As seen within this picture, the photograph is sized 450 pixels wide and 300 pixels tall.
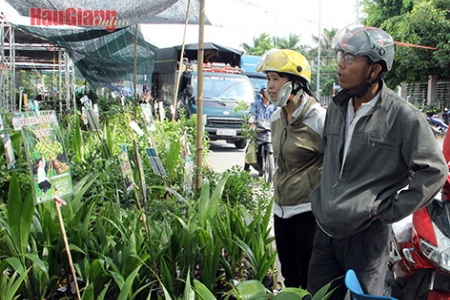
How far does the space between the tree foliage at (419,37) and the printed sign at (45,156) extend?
1882 centimetres

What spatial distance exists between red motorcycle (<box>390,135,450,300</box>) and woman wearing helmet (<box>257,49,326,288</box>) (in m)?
0.56

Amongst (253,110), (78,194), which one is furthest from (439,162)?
(253,110)

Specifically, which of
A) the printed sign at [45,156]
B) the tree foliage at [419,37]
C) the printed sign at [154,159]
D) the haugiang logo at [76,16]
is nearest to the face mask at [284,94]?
the printed sign at [154,159]

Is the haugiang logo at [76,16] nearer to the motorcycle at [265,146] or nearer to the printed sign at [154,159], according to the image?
the motorcycle at [265,146]

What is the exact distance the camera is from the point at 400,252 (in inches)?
120

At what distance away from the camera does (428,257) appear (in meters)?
2.66

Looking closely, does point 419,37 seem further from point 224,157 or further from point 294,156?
point 294,156

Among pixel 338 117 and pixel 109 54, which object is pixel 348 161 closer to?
pixel 338 117

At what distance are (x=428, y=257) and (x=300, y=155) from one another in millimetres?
849

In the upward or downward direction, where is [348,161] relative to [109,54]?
downward

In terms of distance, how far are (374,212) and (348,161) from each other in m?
0.26

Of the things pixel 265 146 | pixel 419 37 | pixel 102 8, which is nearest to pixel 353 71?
pixel 265 146

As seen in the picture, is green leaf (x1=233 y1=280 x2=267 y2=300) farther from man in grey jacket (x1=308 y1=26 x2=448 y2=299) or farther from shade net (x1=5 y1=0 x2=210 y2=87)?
shade net (x1=5 y1=0 x2=210 y2=87)

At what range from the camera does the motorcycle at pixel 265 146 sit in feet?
25.2
